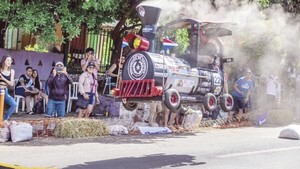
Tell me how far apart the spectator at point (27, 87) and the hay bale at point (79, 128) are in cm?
299

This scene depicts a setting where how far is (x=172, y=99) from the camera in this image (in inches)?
318

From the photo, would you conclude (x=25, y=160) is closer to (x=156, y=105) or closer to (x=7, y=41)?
(x=156, y=105)

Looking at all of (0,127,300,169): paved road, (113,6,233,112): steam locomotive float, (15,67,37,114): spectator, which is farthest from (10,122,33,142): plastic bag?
(15,67,37,114): spectator

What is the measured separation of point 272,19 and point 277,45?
3.16 meters

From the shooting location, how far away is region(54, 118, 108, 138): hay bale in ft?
39.6

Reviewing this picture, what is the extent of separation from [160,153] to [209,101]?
2.29 meters

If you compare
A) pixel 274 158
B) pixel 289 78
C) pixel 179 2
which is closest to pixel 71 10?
pixel 179 2

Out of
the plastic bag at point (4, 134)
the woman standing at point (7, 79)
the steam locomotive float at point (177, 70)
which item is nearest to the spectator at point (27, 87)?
the woman standing at point (7, 79)

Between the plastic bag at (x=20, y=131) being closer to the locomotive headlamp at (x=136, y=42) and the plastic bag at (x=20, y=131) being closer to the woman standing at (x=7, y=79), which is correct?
the woman standing at (x=7, y=79)

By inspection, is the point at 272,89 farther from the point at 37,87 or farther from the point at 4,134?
the point at 4,134

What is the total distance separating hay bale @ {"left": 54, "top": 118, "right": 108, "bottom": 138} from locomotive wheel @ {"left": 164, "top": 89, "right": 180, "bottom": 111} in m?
4.57

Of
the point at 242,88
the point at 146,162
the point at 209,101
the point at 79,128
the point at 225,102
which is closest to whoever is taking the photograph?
the point at 209,101

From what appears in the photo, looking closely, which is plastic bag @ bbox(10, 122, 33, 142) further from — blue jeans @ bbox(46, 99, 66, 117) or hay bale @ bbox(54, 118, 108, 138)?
blue jeans @ bbox(46, 99, 66, 117)

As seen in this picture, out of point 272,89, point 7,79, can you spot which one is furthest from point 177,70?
point 272,89
